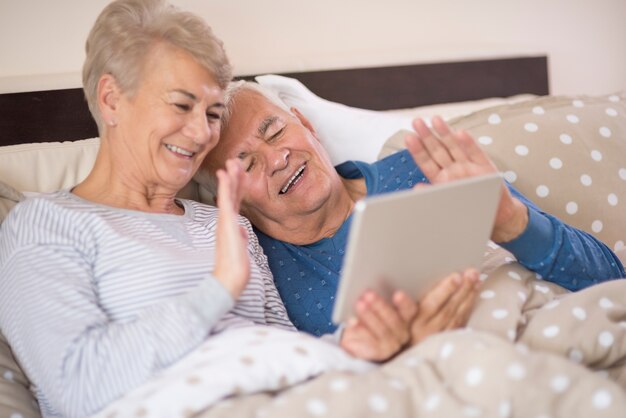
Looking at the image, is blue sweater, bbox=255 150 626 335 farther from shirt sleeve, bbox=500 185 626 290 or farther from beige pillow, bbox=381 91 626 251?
beige pillow, bbox=381 91 626 251

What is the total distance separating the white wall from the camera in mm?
1911

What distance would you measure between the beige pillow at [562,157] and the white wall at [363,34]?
1.72 ft

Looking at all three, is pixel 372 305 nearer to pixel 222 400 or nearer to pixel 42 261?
pixel 222 400

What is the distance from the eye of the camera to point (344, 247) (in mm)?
1667

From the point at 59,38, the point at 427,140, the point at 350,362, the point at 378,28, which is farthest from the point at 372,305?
the point at 378,28

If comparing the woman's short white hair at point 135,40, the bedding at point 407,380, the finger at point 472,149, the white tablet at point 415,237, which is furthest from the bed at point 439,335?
the woman's short white hair at point 135,40

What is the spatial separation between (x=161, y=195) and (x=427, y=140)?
0.52 meters

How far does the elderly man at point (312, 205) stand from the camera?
146 centimetres

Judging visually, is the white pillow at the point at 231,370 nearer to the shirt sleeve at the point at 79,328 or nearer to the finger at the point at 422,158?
the shirt sleeve at the point at 79,328

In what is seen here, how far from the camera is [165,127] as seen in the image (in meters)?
1.39

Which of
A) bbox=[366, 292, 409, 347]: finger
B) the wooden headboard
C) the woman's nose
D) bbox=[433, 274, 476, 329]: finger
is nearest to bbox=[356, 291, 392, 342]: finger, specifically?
bbox=[366, 292, 409, 347]: finger

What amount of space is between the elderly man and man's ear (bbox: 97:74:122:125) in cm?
30

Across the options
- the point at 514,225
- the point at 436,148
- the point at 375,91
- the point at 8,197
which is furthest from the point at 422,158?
the point at 375,91

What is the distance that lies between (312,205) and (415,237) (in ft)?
1.74
